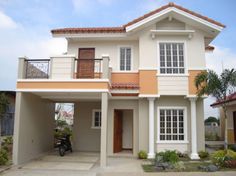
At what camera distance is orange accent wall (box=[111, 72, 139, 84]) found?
15.2 m

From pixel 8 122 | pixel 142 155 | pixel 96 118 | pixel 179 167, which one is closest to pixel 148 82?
pixel 142 155

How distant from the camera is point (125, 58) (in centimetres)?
1611

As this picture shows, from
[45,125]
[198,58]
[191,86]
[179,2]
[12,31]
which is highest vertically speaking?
[179,2]

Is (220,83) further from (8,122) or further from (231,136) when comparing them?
(8,122)

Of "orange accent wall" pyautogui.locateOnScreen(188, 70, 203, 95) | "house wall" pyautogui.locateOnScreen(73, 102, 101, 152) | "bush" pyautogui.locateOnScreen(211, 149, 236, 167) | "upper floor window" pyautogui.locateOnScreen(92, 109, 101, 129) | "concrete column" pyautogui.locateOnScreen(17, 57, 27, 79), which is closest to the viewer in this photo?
"bush" pyautogui.locateOnScreen(211, 149, 236, 167)

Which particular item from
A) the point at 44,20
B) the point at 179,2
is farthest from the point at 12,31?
the point at 179,2

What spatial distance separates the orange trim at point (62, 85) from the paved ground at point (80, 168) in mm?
3720

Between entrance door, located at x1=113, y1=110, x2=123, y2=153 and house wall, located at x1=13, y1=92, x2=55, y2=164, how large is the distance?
4419mm

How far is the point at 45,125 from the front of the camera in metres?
16.0

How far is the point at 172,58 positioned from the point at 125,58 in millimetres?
3045

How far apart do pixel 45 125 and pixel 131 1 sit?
9.11 metres

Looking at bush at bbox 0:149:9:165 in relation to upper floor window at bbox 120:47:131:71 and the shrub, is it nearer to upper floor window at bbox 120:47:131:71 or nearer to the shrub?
the shrub

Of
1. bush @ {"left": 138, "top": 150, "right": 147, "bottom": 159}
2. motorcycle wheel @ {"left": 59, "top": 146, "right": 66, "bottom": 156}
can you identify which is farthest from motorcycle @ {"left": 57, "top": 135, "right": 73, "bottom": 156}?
bush @ {"left": 138, "top": 150, "right": 147, "bottom": 159}

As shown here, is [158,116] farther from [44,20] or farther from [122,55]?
[44,20]
